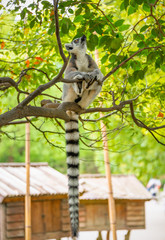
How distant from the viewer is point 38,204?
21.4 ft

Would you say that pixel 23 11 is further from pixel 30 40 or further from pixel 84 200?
pixel 84 200

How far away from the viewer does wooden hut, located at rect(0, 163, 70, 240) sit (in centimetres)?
609

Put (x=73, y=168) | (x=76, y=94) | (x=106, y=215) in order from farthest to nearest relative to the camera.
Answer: (x=106, y=215), (x=76, y=94), (x=73, y=168)

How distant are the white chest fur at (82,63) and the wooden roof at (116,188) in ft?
13.8

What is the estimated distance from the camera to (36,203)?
6.49m

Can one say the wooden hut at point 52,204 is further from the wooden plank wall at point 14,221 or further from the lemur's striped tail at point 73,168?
the lemur's striped tail at point 73,168

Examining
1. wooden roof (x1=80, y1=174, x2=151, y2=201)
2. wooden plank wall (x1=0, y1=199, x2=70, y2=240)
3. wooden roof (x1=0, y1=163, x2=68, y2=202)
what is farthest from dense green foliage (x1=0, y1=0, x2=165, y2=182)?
wooden roof (x1=80, y1=174, x2=151, y2=201)

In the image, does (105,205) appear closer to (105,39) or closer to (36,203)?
(36,203)

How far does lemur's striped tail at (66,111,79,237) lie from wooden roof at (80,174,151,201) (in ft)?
14.3

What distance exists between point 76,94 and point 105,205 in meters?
4.75

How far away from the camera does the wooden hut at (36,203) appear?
609 centimetres

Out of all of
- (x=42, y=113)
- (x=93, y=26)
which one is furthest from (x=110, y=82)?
(x=42, y=113)

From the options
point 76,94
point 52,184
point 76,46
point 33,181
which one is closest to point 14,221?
point 33,181

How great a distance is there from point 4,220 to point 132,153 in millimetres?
9420
